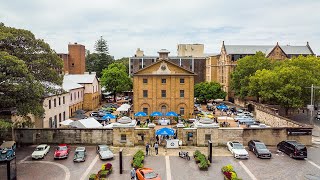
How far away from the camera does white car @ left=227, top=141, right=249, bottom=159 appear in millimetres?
30875

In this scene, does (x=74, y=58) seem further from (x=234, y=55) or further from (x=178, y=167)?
(x=178, y=167)

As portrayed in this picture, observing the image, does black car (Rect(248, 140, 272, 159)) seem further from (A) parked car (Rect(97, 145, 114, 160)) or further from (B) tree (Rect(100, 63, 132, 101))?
(B) tree (Rect(100, 63, 132, 101))

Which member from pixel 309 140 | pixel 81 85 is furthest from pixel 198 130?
pixel 81 85

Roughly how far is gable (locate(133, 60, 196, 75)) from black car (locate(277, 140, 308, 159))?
24.5 meters

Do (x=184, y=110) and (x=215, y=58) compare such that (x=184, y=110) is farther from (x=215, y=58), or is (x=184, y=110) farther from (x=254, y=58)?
(x=215, y=58)

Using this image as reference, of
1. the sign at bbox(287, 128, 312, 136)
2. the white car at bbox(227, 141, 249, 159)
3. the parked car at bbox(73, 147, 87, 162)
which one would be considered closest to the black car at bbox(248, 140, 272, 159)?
the white car at bbox(227, 141, 249, 159)

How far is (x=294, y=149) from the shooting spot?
102ft

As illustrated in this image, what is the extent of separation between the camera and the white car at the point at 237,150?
30875mm

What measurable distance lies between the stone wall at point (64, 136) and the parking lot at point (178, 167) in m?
3.00

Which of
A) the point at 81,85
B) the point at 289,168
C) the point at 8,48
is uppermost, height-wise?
the point at 8,48

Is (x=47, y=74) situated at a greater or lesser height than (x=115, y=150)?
greater

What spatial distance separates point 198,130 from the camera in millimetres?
35219

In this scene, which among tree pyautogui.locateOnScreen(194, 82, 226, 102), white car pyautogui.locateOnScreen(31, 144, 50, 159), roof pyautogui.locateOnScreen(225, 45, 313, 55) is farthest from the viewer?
roof pyautogui.locateOnScreen(225, 45, 313, 55)

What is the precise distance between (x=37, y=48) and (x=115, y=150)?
1304cm
